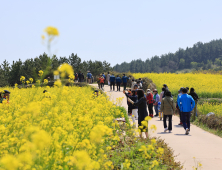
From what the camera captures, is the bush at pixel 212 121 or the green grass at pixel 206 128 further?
the bush at pixel 212 121

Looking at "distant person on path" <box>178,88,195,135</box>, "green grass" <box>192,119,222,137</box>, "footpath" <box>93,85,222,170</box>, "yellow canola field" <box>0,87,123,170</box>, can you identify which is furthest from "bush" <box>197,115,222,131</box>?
"yellow canola field" <box>0,87,123,170</box>

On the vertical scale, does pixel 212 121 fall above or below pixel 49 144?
below

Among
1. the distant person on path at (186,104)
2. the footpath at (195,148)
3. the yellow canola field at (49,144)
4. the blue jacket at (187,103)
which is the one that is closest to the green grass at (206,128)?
the footpath at (195,148)

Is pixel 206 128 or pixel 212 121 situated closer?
pixel 206 128

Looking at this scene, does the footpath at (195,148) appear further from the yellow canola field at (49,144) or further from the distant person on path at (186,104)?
the yellow canola field at (49,144)

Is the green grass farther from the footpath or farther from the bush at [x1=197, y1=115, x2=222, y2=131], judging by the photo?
the footpath

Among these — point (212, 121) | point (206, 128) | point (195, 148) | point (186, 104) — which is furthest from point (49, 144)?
point (212, 121)

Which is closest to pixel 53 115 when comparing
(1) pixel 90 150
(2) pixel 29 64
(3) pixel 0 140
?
(3) pixel 0 140

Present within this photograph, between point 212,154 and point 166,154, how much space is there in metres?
2.20

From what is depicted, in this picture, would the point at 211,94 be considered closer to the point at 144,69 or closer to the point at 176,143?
the point at 176,143

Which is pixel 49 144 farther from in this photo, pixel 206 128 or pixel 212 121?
pixel 212 121

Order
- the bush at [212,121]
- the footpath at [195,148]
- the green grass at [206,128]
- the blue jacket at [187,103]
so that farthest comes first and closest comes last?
the bush at [212,121] → the green grass at [206,128] → the blue jacket at [187,103] → the footpath at [195,148]

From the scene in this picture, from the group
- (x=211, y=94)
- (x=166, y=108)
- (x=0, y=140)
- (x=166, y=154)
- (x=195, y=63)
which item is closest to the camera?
(x=0, y=140)

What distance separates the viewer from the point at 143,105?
726cm
